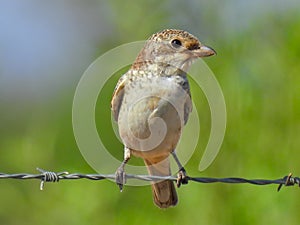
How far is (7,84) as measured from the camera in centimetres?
1271

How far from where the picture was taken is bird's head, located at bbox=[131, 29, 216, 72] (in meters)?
6.50

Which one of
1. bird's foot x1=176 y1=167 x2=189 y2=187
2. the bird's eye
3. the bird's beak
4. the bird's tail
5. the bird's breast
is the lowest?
the bird's tail

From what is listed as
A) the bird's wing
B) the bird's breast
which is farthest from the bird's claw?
the bird's wing

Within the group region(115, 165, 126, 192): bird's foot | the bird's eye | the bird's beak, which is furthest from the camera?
the bird's eye

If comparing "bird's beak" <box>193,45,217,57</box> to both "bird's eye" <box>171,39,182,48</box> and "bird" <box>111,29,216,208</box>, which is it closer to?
"bird" <box>111,29,216,208</box>

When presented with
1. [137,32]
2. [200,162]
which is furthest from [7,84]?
[200,162]

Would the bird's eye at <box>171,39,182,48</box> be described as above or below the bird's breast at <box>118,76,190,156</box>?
above

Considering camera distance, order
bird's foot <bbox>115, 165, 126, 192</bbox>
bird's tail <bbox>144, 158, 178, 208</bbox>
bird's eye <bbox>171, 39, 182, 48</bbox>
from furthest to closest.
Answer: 1. bird's tail <bbox>144, 158, 178, 208</bbox>
2. bird's eye <bbox>171, 39, 182, 48</bbox>
3. bird's foot <bbox>115, 165, 126, 192</bbox>

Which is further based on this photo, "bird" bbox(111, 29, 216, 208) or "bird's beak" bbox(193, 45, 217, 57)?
"bird's beak" bbox(193, 45, 217, 57)

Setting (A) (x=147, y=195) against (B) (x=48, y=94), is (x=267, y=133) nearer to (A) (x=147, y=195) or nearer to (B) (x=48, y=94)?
(A) (x=147, y=195)

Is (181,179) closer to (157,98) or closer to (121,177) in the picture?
(121,177)

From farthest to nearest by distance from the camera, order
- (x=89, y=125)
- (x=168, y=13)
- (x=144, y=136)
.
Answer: (x=168, y=13) → (x=89, y=125) → (x=144, y=136)

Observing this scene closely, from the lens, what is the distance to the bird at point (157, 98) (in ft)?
20.7

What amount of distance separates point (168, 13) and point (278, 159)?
1.88 m
